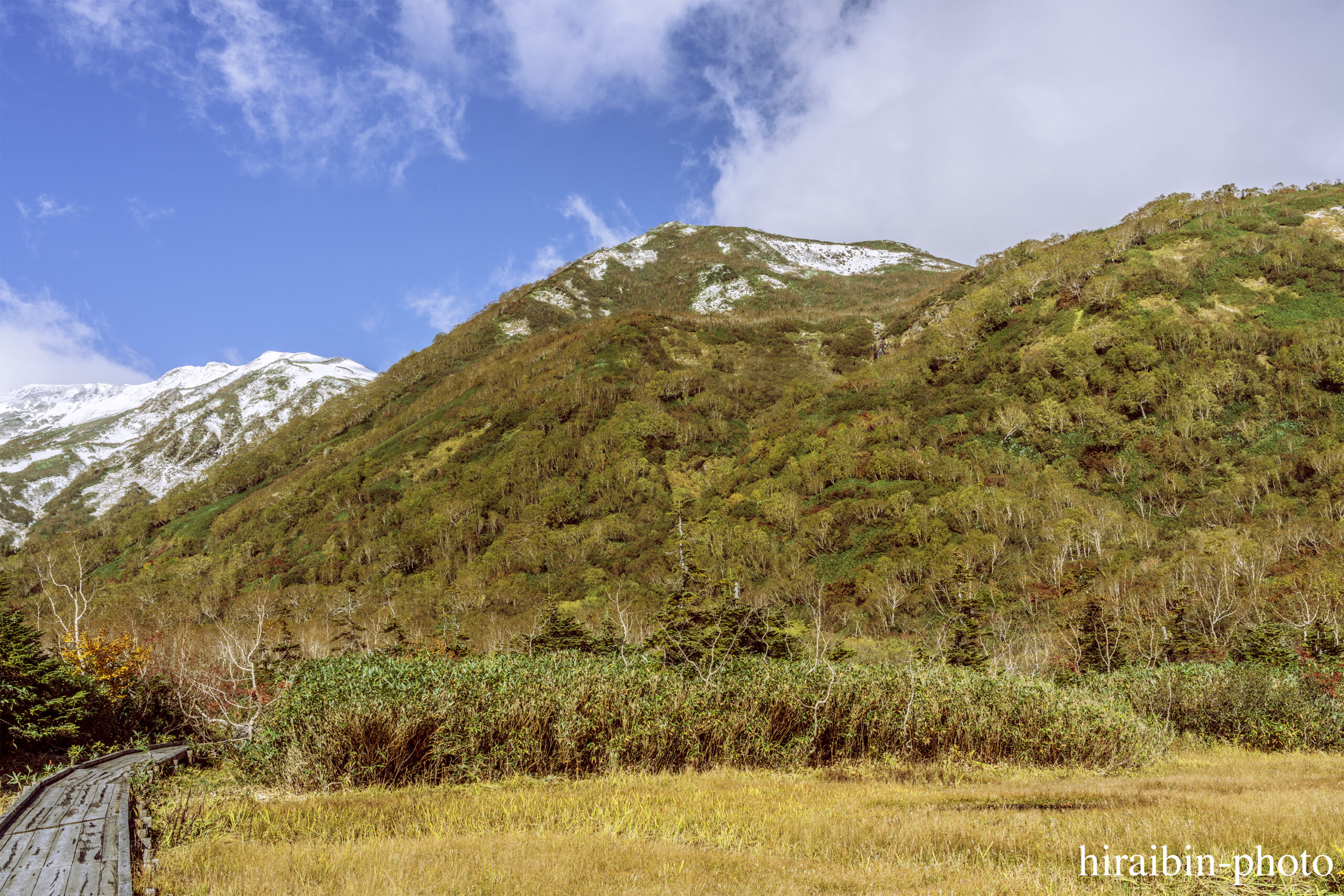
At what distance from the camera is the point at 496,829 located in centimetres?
882

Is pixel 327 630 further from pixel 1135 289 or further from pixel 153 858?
pixel 1135 289

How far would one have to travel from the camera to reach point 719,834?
841cm

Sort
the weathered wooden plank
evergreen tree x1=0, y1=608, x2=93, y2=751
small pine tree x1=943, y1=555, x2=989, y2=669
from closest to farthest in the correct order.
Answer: the weathered wooden plank, evergreen tree x1=0, y1=608, x2=93, y2=751, small pine tree x1=943, y1=555, x2=989, y2=669

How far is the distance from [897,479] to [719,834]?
63.7 metres

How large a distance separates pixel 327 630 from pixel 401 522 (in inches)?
1202

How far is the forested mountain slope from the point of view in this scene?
43.6 m

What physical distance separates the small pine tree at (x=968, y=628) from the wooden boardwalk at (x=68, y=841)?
28825 millimetres

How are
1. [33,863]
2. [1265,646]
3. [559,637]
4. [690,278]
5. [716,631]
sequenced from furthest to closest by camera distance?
[690,278]
[559,637]
[1265,646]
[716,631]
[33,863]

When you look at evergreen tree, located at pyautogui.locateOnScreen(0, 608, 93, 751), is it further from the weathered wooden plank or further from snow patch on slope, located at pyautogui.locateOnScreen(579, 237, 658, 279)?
snow patch on slope, located at pyautogui.locateOnScreen(579, 237, 658, 279)

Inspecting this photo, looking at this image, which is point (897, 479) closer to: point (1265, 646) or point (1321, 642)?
point (1321, 642)

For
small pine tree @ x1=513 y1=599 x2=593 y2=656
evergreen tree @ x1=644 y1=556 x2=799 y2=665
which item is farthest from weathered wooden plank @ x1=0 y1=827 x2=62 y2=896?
small pine tree @ x1=513 y1=599 x2=593 y2=656

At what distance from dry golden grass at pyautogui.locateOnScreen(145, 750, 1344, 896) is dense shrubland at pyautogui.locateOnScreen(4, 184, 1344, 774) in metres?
7.32

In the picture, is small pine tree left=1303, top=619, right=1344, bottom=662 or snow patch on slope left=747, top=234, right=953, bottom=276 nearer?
small pine tree left=1303, top=619, right=1344, bottom=662

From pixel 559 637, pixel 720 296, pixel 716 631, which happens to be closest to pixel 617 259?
pixel 720 296
